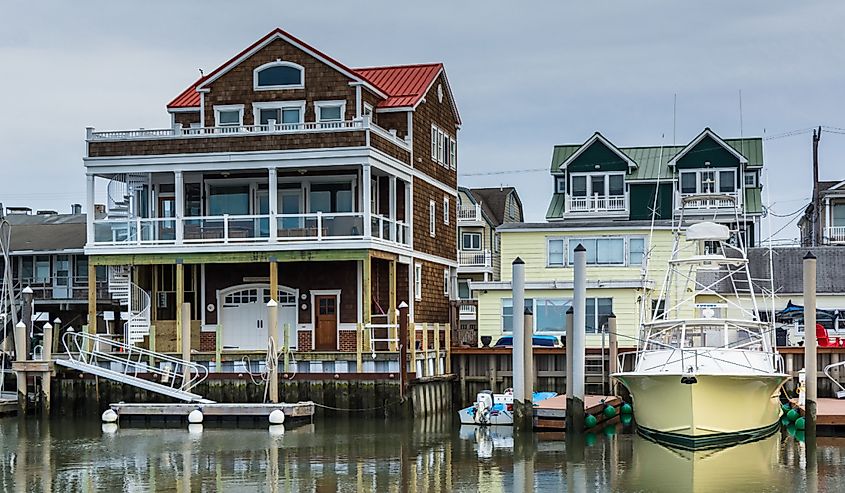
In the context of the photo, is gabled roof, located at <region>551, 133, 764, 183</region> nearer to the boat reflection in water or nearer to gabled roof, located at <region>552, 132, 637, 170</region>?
gabled roof, located at <region>552, 132, 637, 170</region>

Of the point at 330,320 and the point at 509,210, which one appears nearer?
the point at 330,320

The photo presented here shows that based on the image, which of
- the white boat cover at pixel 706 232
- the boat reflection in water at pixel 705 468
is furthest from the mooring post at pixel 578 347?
the white boat cover at pixel 706 232

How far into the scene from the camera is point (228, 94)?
42.0 metres

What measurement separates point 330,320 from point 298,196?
428 centimetres

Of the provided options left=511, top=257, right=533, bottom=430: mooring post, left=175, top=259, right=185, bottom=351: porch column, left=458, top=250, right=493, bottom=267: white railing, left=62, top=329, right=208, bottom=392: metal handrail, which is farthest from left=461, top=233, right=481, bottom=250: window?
left=511, top=257, right=533, bottom=430: mooring post

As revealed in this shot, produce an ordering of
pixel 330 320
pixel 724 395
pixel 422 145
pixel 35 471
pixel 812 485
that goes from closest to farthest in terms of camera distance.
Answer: pixel 812 485, pixel 35 471, pixel 724 395, pixel 330 320, pixel 422 145

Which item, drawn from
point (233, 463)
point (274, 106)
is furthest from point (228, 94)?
point (233, 463)

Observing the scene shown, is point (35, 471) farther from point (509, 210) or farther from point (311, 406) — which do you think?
point (509, 210)

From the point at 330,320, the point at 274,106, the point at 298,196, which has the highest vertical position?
the point at 274,106

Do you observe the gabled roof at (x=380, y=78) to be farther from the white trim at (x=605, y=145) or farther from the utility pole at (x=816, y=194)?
the utility pole at (x=816, y=194)

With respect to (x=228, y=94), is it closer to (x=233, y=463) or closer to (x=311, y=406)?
(x=311, y=406)

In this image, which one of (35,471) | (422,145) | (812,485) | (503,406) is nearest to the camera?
(812,485)

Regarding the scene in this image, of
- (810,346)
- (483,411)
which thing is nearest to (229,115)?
(483,411)

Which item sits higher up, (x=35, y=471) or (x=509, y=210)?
(x=509, y=210)
